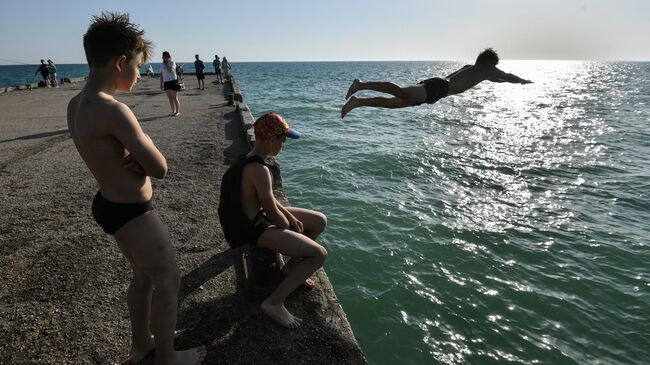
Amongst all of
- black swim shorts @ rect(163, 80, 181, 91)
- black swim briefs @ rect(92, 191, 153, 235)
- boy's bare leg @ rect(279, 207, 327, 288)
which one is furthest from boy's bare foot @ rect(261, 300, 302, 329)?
black swim shorts @ rect(163, 80, 181, 91)

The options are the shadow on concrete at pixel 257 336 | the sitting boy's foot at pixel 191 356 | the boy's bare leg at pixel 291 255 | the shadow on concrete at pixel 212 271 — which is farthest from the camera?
the shadow on concrete at pixel 212 271

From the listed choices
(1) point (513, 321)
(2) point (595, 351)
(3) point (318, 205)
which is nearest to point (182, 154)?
(3) point (318, 205)

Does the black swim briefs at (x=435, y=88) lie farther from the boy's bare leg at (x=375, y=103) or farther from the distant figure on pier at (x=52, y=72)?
Answer: the distant figure on pier at (x=52, y=72)

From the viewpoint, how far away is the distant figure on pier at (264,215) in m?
2.95

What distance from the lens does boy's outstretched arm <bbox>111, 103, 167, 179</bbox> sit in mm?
1954

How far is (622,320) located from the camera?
5.01 metres

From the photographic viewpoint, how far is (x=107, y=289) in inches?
137

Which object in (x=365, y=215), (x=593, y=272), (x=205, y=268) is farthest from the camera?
(x=365, y=215)

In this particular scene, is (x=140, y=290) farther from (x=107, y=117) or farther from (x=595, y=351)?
(x=595, y=351)

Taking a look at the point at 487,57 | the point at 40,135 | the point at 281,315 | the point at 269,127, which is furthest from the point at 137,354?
the point at 40,135

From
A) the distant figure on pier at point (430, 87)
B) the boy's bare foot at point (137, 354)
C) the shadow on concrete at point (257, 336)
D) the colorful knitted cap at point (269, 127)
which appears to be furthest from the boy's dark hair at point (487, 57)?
the boy's bare foot at point (137, 354)

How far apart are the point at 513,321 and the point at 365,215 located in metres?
3.58

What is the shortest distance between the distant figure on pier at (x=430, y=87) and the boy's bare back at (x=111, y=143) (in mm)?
3027

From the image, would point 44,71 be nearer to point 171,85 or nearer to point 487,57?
point 171,85
